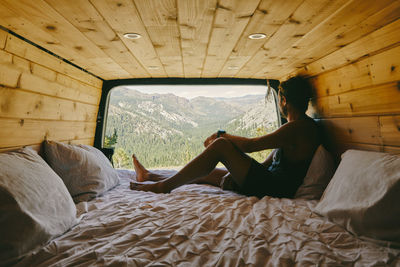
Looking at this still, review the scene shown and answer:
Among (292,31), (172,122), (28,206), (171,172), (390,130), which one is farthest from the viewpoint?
(172,122)

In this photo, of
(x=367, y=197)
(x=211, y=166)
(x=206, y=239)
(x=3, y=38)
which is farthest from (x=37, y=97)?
(x=367, y=197)

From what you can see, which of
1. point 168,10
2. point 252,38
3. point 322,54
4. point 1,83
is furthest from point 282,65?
point 1,83

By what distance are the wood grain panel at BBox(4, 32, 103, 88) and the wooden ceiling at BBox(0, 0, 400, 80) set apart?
0.07 meters

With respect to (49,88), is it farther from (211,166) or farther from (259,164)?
(259,164)

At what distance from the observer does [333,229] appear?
2.70 feet

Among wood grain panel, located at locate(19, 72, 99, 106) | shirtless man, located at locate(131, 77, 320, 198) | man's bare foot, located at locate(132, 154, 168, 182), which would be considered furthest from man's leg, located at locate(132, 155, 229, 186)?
wood grain panel, located at locate(19, 72, 99, 106)

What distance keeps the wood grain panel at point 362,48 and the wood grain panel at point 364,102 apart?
9.6 inches

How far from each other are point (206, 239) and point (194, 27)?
48.2 inches

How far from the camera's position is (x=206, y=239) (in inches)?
29.8

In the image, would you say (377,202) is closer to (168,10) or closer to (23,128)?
(168,10)

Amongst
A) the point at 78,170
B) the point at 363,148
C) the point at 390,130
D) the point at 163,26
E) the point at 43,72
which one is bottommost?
the point at 78,170

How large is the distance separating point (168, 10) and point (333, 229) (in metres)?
1.35

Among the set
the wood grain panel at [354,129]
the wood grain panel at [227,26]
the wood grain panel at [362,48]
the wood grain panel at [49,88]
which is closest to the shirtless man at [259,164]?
the wood grain panel at [354,129]

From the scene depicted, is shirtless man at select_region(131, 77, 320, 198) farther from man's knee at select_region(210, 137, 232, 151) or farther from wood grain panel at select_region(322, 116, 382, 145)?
wood grain panel at select_region(322, 116, 382, 145)
